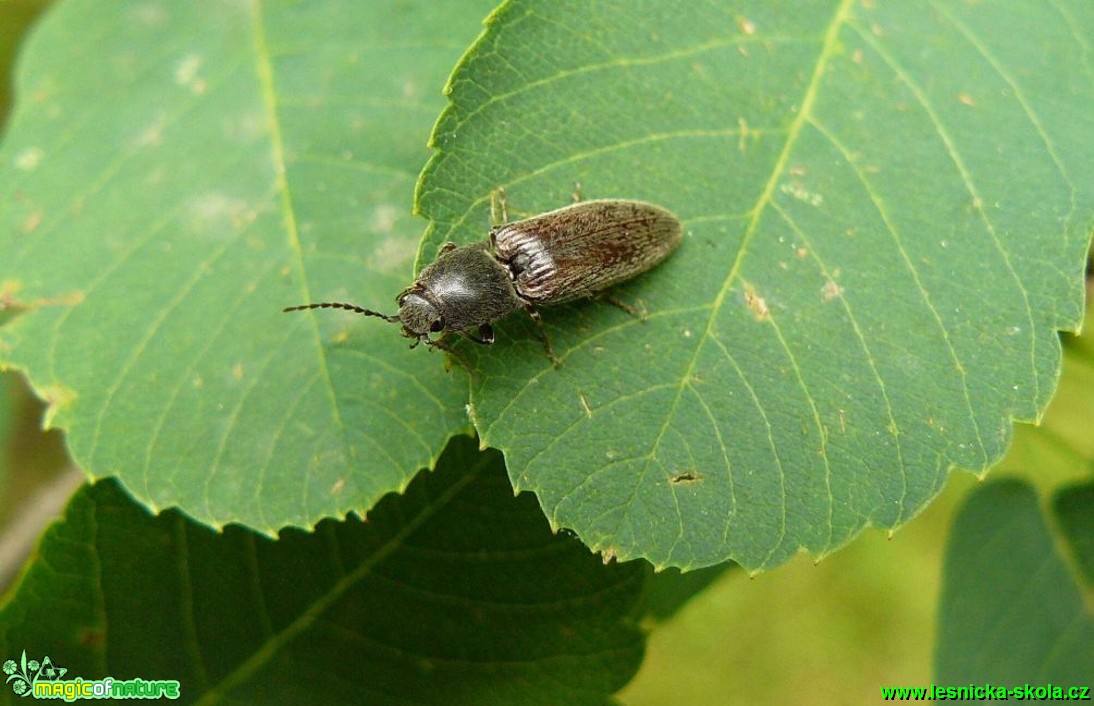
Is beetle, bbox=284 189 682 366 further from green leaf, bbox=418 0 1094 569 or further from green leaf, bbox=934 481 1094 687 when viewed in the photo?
green leaf, bbox=934 481 1094 687

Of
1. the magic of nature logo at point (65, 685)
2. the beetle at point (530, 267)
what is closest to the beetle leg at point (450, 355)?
the beetle at point (530, 267)

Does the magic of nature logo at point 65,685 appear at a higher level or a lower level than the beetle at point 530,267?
lower

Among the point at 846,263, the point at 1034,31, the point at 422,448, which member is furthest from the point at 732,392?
the point at 1034,31

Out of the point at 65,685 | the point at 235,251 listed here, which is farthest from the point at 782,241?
the point at 65,685

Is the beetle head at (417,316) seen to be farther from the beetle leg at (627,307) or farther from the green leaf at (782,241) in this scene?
the beetle leg at (627,307)

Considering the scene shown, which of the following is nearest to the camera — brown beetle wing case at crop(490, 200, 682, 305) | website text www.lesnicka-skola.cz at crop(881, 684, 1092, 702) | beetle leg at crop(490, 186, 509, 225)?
beetle leg at crop(490, 186, 509, 225)

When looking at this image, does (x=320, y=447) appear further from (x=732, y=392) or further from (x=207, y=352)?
(x=732, y=392)

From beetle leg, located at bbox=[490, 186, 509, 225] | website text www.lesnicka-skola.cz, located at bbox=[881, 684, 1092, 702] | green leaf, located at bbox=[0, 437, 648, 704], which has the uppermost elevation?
beetle leg, located at bbox=[490, 186, 509, 225]

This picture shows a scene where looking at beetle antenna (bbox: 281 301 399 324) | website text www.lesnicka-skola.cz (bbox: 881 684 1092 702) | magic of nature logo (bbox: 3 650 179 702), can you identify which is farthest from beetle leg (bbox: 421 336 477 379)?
website text www.lesnicka-skola.cz (bbox: 881 684 1092 702)
